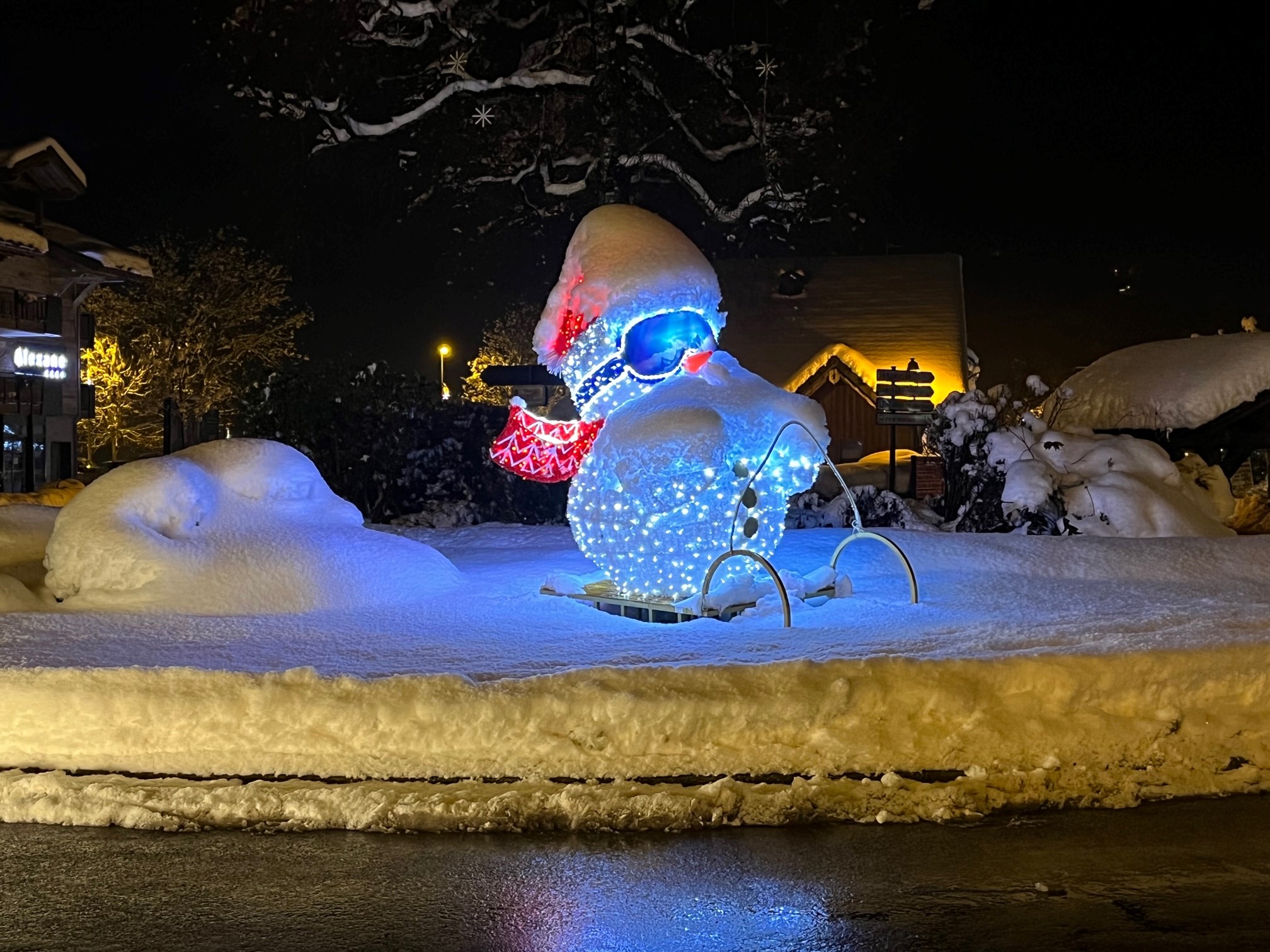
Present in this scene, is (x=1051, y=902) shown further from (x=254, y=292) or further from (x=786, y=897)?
(x=254, y=292)

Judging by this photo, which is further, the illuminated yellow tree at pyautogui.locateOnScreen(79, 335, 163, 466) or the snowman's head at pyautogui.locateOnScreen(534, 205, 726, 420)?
the illuminated yellow tree at pyautogui.locateOnScreen(79, 335, 163, 466)

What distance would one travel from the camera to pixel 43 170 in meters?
20.6

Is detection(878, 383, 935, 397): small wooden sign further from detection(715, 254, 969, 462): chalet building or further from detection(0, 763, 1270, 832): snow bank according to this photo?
detection(0, 763, 1270, 832): snow bank

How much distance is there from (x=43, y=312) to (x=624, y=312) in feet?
53.8

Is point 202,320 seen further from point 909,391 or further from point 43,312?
point 909,391

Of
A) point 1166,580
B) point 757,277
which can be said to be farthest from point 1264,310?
point 1166,580

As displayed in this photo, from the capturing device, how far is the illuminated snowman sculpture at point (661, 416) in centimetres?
836

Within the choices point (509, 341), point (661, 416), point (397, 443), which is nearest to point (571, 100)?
point (397, 443)

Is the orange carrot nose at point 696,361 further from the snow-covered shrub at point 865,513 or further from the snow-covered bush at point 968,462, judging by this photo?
the snow-covered bush at point 968,462

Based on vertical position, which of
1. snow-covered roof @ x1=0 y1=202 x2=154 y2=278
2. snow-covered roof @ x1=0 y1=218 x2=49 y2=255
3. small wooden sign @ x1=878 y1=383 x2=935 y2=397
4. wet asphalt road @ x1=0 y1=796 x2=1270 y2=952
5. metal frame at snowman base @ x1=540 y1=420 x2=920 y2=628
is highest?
snow-covered roof @ x1=0 y1=202 x2=154 y2=278

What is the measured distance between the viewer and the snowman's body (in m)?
8.27

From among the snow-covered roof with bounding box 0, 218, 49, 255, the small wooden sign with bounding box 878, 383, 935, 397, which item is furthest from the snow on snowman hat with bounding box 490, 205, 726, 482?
the snow-covered roof with bounding box 0, 218, 49, 255

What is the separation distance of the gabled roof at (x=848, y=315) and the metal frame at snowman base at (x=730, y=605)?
1895cm

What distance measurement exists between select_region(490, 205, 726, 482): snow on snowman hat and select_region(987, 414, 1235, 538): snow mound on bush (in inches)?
241
